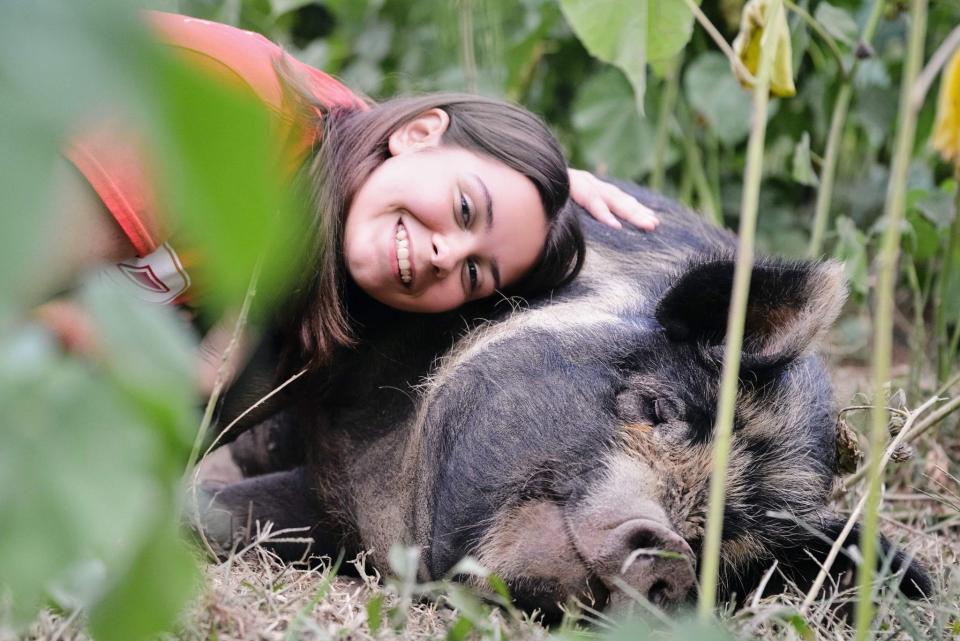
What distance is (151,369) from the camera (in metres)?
0.58

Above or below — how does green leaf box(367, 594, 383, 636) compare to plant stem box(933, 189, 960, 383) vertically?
above

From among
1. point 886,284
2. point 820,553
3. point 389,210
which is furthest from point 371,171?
point 886,284

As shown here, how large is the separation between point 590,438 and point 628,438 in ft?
0.21

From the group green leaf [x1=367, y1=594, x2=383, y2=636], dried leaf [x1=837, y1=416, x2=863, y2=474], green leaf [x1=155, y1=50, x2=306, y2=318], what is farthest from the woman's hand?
green leaf [x1=155, y1=50, x2=306, y2=318]

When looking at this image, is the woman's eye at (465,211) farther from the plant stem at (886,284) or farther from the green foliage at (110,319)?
the green foliage at (110,319)

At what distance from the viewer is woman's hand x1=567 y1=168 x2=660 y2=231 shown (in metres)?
2.47

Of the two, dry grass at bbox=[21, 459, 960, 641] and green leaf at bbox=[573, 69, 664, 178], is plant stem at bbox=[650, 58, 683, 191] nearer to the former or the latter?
green leaf at bbox=[573, 69, 664, 178]

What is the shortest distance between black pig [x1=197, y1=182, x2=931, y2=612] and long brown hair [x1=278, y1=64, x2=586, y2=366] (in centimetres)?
10

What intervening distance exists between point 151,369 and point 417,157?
4.92 ft

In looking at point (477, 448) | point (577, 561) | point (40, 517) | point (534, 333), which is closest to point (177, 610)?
point (40, 517)

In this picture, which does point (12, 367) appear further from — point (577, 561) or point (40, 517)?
point (577, 561)

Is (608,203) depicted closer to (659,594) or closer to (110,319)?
(659,594)

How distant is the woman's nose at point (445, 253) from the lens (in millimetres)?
1921

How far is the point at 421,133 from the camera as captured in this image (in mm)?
2162
